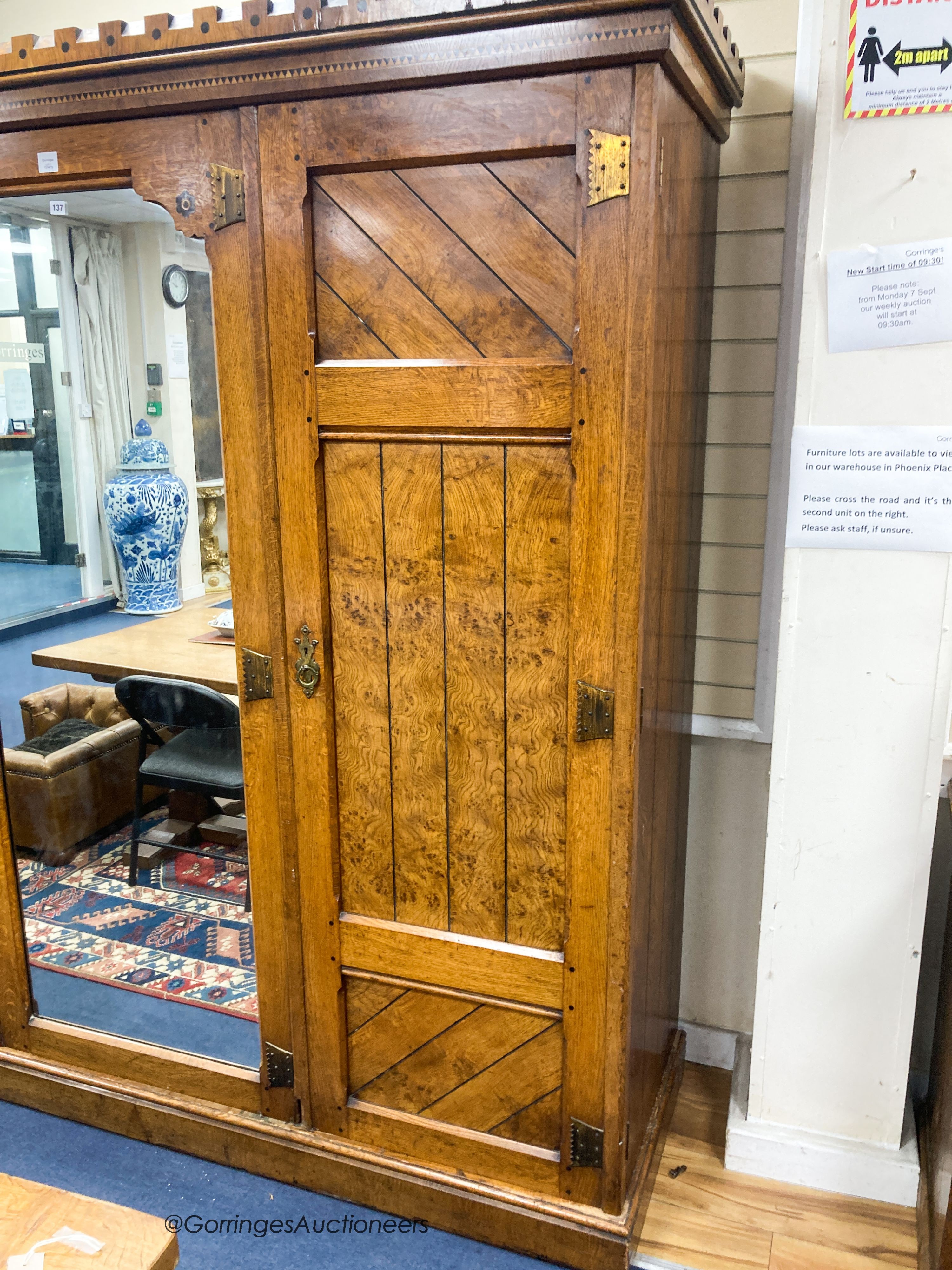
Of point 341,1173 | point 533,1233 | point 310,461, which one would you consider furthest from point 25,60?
point 533,1233

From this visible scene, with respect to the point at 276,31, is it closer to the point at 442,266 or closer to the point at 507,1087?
the point at 442,266

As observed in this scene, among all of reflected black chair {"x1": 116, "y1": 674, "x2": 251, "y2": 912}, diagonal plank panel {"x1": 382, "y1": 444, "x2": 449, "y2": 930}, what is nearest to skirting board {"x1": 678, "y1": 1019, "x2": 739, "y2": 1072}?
diagonal plank panel {"x1": 382, "y1": 444, "x2": 449, "y2": 930}

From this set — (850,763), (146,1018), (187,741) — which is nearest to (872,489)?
(850,763)

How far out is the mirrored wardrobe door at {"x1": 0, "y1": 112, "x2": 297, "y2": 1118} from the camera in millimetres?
2154

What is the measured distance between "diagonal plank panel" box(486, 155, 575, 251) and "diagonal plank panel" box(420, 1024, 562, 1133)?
156cm

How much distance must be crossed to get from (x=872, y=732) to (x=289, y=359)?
143 cm

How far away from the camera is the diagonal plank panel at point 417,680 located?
78.6 inches

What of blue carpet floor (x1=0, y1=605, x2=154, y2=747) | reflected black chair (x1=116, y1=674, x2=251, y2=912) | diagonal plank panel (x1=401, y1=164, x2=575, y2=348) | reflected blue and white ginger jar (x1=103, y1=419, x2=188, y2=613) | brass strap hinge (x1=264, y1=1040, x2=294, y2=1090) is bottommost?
brass strap hinge (x1=264, y1=1040, x2=294, y2=1090)

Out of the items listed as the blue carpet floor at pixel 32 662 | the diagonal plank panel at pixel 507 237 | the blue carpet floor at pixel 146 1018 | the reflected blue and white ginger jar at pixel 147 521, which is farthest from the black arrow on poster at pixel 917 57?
the blue carpet floor at pixel 146 1018

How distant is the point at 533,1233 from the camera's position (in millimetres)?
2160

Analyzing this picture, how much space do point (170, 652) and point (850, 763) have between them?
1.53 m

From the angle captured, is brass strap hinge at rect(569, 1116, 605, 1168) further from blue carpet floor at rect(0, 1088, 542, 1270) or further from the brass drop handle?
the brass drop handle

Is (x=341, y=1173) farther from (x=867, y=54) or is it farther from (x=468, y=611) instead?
(x=867, y=54)
